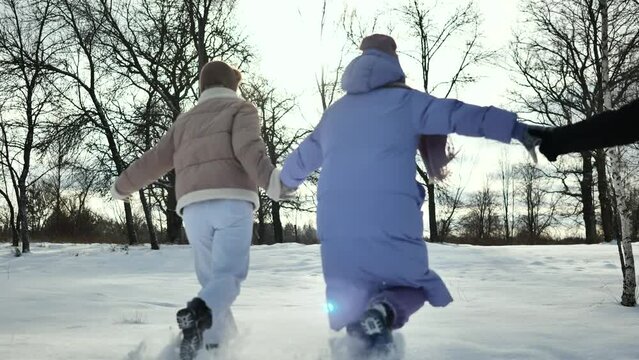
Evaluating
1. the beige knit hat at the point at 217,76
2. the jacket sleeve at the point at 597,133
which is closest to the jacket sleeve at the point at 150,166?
the beige knit hat at the point at 217,76

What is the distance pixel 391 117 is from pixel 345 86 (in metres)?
0.33

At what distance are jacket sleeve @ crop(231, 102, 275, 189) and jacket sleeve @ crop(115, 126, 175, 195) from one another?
0.55m

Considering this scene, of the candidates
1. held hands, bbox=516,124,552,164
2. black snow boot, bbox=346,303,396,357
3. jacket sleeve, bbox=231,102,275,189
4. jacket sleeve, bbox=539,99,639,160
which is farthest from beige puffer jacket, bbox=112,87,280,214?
jacket sleeve, bbox=539,99,639,160

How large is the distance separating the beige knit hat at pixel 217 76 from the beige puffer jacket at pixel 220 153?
0.21 ft

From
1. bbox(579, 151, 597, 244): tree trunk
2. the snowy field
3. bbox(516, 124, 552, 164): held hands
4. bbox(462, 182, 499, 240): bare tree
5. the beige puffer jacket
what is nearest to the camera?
bbox(516, 124, 552, 164): held hands

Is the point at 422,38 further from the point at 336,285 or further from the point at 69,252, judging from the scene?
the point at 336,285

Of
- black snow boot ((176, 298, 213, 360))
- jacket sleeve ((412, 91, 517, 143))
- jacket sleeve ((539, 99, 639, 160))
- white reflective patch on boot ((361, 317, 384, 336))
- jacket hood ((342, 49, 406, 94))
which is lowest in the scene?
black snow boot ((176, 298, 213, 360))

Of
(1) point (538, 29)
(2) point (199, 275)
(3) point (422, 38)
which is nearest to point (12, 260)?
(2) point (199, 275)

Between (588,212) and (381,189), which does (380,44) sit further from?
(588,212)

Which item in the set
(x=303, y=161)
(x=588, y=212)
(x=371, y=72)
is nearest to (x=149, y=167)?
(x=303, y=161)

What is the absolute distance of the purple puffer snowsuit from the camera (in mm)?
2584

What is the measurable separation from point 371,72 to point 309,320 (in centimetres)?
251

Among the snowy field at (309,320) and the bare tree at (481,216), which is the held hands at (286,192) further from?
the bare tree at (481,216)

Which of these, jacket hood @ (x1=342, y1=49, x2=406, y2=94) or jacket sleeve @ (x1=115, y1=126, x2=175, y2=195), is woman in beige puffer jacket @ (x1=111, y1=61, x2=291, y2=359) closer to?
jacket sleeve @ (x1=115, y1=126, x2=175, y2=195)
